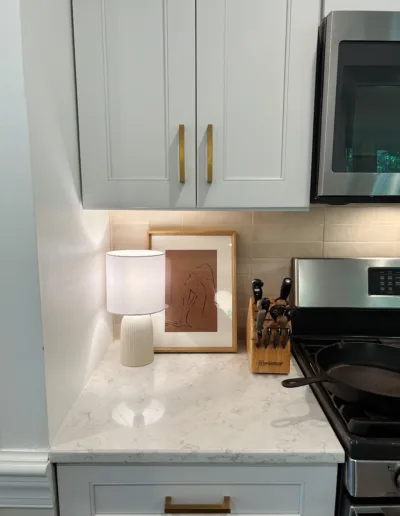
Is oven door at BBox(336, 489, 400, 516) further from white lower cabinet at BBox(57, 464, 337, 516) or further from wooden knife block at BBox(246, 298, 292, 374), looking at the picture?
wooden knife block at BBox(246, 298, 292, 374)

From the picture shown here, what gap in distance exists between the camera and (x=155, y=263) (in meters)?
1.26

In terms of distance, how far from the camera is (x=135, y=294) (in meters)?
1.25

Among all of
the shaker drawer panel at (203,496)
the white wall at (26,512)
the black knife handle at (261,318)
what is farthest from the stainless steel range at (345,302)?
the white wall at (26,512)

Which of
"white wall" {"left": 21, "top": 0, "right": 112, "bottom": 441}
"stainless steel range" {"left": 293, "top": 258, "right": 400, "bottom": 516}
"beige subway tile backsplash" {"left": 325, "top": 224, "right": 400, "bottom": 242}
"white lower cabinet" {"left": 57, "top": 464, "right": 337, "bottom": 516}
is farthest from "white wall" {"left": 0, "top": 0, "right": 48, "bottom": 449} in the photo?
"beige subway tile backsplash" {"left": 325, "top": 224, "right": 400, "bottom": 242}

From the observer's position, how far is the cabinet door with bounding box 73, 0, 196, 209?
1050mm

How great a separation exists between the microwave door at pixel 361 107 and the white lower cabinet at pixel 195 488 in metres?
0.74

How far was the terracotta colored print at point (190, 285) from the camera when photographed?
1.43 m

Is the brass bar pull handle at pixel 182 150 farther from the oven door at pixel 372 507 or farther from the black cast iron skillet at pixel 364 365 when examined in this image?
the oven door at pixel 372 507

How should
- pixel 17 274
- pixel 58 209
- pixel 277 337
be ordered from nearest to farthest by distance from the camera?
pixel 17 274
pixel 58 209
pixel 277 337

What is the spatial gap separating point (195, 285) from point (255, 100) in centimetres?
68

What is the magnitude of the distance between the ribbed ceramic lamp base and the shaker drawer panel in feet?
1.43

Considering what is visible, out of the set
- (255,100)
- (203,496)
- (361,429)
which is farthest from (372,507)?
(255,100)

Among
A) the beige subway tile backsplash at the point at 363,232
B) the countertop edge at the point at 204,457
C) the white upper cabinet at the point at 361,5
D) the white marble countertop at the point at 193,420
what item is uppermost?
the white upper cabinet at the point at 361,5

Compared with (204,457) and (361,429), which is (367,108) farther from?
(204,457)
